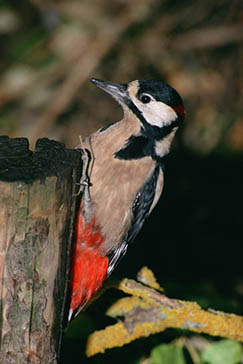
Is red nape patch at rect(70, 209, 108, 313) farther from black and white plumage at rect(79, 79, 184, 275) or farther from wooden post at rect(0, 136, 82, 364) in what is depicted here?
wooden post at rect(0, 136, 82, 364)

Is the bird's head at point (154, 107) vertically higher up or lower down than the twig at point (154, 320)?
higher up

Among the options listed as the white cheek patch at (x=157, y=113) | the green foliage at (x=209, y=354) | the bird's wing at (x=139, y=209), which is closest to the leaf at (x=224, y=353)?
the green foliage at (x=209, y=354)

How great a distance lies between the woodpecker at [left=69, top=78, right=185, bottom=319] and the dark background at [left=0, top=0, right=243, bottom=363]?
2.15m

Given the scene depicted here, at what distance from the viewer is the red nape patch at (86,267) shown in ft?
8.49

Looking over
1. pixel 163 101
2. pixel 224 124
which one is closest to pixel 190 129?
pixel 224 124

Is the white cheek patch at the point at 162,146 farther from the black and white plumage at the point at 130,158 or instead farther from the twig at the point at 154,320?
the twig at the point at 154,320

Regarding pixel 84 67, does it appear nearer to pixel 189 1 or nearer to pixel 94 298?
pixel 189 1

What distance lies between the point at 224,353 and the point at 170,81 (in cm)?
357

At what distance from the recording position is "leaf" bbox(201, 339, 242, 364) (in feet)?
8.91

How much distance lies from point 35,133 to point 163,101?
2646 mm

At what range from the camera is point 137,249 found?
4820 millimetres

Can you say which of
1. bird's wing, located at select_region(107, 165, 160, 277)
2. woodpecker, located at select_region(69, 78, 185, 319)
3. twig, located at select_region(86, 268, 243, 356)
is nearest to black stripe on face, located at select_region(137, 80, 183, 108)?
woodpecker, located at select_region(69, 78, 185, 319)

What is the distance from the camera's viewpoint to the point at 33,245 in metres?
1.75

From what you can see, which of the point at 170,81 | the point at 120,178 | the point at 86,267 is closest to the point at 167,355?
the point at 86,267
